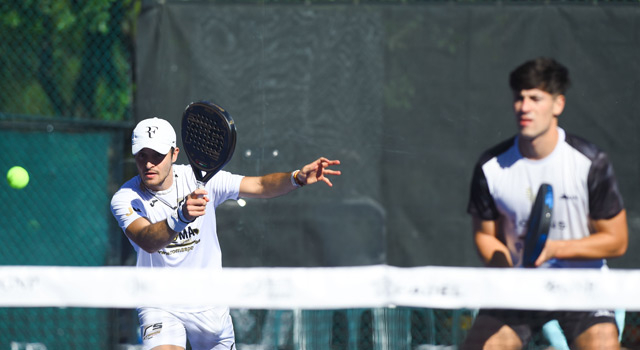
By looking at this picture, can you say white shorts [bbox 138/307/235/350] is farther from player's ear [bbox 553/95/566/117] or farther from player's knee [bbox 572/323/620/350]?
player's ear [bbox 553/95/566/117]

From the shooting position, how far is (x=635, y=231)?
4.75m

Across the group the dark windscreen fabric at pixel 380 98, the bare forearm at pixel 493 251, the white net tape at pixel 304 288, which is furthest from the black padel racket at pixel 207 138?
the bare forearm at pixel 493 251

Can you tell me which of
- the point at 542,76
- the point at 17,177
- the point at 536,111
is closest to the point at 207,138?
the point at 536,111

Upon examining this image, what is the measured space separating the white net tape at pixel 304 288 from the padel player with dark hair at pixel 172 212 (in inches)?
16.0

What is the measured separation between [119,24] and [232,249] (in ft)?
5.97

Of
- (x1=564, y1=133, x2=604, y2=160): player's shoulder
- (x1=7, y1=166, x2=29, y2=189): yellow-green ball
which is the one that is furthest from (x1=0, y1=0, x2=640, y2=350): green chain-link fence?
(x1=564, y1=133, x2=604, y2=160): player's shoulder

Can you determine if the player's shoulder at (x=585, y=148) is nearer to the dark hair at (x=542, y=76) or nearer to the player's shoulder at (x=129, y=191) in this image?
the dark hair at (x=542, y=76)

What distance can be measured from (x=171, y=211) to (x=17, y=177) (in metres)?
1.76

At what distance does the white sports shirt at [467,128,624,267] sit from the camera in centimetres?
399

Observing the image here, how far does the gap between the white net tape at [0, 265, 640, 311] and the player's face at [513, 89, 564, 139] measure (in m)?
1.56

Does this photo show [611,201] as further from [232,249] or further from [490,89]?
[232,249]

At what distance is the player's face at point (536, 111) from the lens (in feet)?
14.4

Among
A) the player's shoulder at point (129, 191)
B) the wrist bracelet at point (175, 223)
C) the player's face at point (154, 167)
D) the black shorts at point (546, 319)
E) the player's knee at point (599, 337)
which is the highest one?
the player's face at point (154, 167)

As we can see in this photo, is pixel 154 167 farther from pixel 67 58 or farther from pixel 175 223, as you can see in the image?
pixel 67 58
